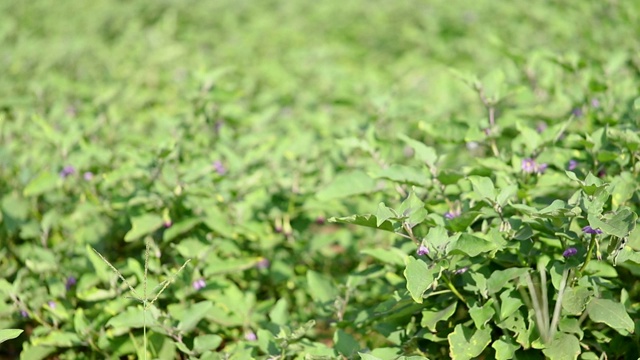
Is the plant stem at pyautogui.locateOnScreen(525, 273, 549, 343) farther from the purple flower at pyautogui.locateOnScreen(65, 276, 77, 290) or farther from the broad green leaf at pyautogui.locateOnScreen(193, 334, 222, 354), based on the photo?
the purple flower at pyautogui.locateOnScreen(65, 276, 77, 290)

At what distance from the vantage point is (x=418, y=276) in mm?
1798

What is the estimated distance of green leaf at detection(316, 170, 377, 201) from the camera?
2.42 meters

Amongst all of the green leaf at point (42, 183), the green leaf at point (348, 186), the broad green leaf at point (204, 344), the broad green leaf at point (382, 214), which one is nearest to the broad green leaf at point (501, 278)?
the broad green leaf at point (382, 214)

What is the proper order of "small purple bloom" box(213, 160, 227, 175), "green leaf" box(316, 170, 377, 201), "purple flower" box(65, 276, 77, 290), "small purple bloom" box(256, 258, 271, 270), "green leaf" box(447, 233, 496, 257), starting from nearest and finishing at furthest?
"green leaf" box(447, 233, 496, 257) < "green leaf" box(316, 170, 377, 201) < "purple flower" box(65, 276, 77, 290) < "small purple bloom" box(256, 258, 271, 270) < "small purple bloom" box(213, 160, 227, 175)

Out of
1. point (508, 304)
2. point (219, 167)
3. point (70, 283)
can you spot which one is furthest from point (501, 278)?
point (70, 283)

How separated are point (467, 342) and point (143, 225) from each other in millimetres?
1313

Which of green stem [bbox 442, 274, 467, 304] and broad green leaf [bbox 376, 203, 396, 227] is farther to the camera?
green stem [bbox 442, 274, 467, 304]

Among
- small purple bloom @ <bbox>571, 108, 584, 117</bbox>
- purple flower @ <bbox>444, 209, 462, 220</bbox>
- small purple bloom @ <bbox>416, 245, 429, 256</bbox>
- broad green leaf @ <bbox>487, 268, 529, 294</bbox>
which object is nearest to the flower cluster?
purple flower @ <bbox>444, 209, 462, 220</bbox>

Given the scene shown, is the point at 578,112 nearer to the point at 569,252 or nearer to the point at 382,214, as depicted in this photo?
the point at 569,252

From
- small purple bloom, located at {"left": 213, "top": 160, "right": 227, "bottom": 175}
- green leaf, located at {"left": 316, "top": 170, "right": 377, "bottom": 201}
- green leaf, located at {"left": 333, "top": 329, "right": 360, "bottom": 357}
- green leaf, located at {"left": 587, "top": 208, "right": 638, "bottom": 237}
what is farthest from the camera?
small purple bloom, located at {"left": 213, "top": 160, "right": 227, "bottom": 175}

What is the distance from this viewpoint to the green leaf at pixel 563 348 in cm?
181

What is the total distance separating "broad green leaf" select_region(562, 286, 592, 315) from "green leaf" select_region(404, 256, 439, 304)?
366 mm

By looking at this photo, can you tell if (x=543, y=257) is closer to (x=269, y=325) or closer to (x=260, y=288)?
(x=269, y=325)

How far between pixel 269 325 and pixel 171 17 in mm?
4897
